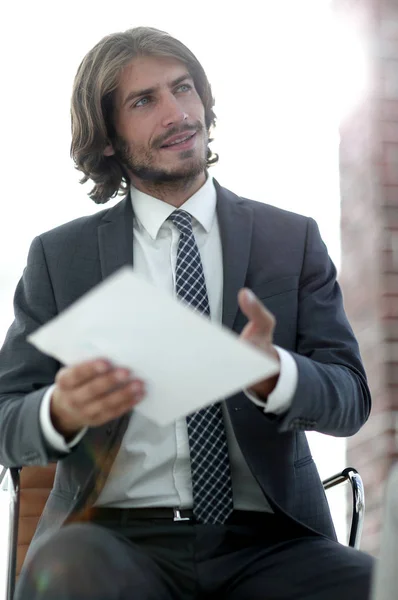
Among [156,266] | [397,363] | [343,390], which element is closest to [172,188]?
[156,266]

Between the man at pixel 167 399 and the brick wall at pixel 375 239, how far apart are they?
0.56 metres

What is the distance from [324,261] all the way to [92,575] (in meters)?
0.94

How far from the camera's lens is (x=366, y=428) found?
106 inches

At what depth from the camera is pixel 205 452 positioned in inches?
70.1

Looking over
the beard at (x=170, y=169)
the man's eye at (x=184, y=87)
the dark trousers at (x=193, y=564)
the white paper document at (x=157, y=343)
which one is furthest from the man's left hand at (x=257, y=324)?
the man's eye at (x=184, y=87)

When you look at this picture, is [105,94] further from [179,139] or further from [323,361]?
[323,361]

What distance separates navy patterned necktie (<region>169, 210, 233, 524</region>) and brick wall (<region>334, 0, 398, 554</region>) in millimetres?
830

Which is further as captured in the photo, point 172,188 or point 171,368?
point 172,188

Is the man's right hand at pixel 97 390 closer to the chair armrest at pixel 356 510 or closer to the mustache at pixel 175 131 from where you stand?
the chair armrest at pixel 356 510

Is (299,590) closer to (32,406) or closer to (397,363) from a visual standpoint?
(32,406)

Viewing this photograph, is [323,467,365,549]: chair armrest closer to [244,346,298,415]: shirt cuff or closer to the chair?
the chair

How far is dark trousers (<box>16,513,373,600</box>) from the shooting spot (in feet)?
4.45

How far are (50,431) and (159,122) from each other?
33.2 inches

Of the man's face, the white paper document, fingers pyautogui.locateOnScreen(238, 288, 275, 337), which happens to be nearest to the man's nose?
the man's face
